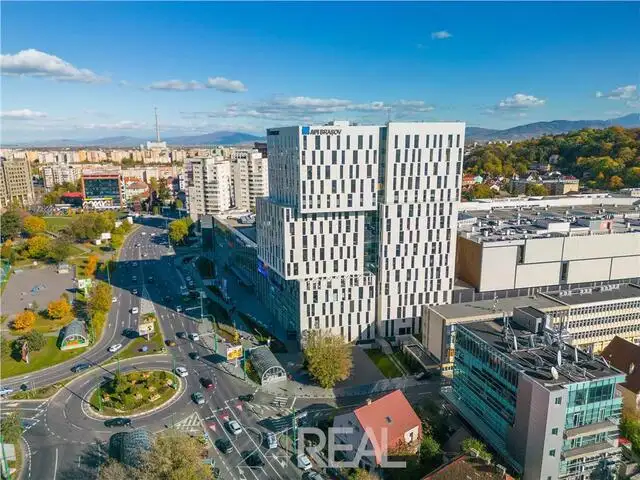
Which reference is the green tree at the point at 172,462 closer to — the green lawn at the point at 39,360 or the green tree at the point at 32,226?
the green lawn at the point at 39,360

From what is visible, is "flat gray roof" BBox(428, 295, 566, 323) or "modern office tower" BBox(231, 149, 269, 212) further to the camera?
"modern office tower" BBox(231, 149, 269, 212)

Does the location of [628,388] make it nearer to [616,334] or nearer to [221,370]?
[616,334]

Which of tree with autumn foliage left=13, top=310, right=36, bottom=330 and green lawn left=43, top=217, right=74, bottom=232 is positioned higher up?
green lawn left=43, top=217, right=74, bottom=232

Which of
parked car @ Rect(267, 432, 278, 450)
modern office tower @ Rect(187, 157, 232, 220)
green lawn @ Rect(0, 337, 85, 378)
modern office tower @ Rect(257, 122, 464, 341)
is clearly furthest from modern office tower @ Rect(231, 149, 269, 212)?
parked car @ Rect(267, 432, 278, 450)

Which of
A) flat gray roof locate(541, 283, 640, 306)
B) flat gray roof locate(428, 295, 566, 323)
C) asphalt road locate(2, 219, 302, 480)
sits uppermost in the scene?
flat gray roof locate(541, 283, 640, 306)

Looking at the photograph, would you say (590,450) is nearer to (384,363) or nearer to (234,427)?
(384,363)

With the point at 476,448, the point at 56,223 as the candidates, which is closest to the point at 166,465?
the point at 476,448

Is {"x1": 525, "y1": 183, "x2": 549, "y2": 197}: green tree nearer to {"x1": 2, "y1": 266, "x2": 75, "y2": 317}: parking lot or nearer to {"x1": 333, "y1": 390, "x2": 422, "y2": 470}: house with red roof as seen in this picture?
{"x1": 333, "y1": 390, "x2": 422, "y2": 470}: house with red roof
